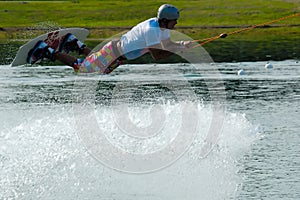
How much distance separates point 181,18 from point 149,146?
58948 mm

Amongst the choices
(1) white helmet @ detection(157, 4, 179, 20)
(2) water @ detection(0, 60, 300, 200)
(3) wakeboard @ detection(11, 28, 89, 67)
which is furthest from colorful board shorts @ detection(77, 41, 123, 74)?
(2) water @ detection(0, 60, 300, 200)

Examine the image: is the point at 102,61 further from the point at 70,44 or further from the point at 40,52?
the point at 40,52

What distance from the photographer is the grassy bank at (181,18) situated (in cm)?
6961

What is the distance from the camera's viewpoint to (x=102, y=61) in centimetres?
1628

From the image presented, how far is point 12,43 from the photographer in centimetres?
6906

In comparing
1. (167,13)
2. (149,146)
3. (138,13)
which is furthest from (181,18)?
(167,13)

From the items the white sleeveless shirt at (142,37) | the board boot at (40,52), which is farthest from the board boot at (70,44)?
the white sleeveless shirt at (142,37)

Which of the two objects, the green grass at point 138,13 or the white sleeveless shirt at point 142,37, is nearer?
the white sleeveless shirt at point 142,37

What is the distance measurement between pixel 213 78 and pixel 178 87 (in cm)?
299

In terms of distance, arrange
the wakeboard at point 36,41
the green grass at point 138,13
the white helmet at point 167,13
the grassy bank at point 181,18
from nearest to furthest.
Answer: the white helmet at point 167,13, the wakeboard at point 36,41, the grassy bank at point 181,18, the green grass at point 138,13

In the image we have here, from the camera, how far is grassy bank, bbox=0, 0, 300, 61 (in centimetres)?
6961

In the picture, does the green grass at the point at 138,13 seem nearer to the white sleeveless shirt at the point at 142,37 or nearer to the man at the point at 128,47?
the man at the point at 128,47

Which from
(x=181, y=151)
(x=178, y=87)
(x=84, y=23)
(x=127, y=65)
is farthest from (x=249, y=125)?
(x=84, y=23)

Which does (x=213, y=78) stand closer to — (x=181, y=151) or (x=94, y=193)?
(x=181, y=151)
